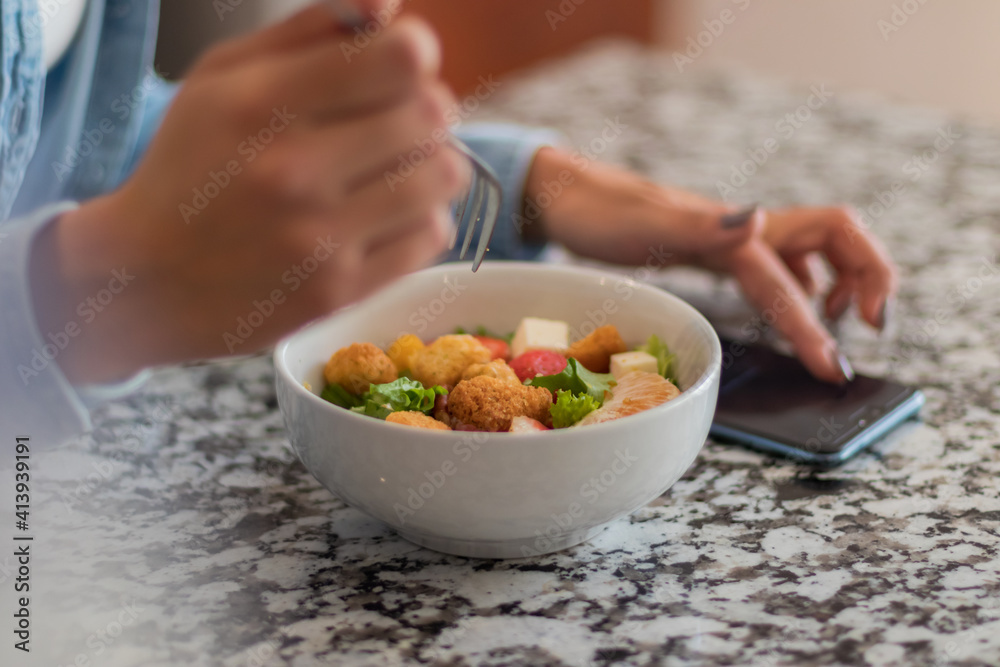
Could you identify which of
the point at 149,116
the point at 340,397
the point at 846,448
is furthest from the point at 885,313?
the point at 149,116

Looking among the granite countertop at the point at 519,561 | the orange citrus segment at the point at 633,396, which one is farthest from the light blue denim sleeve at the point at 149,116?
the orange citrus segment at the point at 633,396

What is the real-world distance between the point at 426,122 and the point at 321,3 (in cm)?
7

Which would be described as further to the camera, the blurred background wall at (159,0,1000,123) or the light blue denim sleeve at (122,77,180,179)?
the blurred background wall at (159,0,1000,123)

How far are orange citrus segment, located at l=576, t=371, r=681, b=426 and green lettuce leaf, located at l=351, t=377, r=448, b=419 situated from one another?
113mm

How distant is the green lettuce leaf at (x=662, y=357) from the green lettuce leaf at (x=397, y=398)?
0.57 feet

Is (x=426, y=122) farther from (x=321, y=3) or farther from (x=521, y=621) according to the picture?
(x=521, y=621)

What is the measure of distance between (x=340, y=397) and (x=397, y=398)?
0.06 meters

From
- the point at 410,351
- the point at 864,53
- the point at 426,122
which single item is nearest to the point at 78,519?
the point at 410,351

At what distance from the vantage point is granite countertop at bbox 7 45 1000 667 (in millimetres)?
549

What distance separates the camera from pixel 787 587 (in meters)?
0.60

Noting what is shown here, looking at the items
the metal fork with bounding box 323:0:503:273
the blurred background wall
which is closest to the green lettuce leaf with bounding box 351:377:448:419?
the metal fork with bounding box 323:0:503:273

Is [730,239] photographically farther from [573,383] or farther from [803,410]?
[573,383]

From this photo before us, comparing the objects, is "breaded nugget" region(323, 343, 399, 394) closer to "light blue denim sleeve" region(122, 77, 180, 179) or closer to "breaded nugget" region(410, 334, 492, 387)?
"breaded nugget" region(410, 334, 492, 387)

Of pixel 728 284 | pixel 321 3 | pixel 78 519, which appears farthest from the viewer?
pixel 728 284
